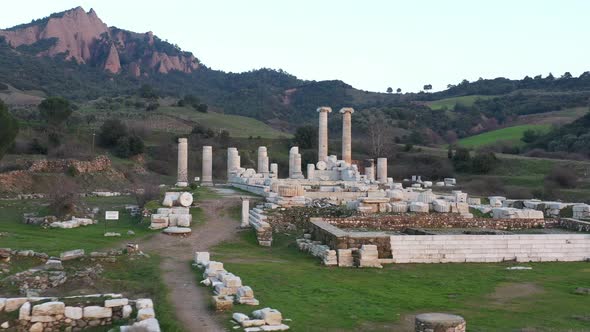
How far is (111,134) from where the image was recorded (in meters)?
61.0

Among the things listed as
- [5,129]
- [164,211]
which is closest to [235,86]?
[5,129]

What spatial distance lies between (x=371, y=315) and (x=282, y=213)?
1463 centimetres

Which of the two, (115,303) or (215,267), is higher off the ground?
(215,267)

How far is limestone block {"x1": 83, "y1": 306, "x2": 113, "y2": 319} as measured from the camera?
37.9ft

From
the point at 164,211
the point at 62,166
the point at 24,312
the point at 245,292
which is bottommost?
the point at 24,312

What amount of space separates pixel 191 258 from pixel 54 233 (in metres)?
6.04

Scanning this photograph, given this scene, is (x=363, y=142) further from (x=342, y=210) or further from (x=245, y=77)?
(x=245, y=77)

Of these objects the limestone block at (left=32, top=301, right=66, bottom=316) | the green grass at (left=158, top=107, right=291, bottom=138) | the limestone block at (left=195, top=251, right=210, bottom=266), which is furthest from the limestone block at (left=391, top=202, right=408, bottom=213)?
the green grass at (left=158, top=107, right=291, bottom=138)

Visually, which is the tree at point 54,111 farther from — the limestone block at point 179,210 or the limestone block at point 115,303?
the limestone block at point 115,303

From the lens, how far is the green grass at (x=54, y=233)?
18172mm

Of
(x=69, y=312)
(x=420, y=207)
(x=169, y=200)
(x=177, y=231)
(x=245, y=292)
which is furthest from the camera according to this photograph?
(x=169, y=200)

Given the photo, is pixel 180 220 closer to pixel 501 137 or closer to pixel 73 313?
pixel 73 313

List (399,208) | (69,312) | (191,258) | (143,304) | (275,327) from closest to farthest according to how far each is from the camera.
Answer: (275,327), (69,312), (143,304), (191,258), (399,208)

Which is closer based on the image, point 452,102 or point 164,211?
point 164,211
